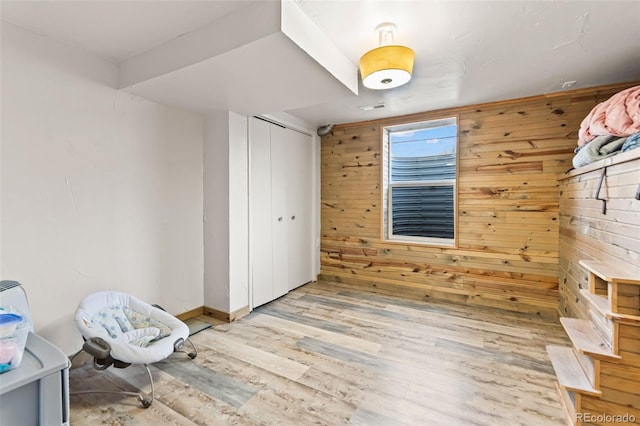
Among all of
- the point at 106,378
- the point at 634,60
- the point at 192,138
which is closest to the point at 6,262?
the point at 106,378

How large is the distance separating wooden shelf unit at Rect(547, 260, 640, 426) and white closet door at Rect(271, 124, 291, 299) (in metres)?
2.70

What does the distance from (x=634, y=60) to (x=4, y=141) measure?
443 cm

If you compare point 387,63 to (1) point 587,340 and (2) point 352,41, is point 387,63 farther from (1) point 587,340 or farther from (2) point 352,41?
(1) point 587,340

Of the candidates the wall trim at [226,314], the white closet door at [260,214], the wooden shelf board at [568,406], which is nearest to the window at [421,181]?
the white closet door at [260,214]

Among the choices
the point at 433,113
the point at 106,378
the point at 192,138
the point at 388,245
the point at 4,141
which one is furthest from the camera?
the point at 388,245

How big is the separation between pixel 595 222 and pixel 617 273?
78 cm

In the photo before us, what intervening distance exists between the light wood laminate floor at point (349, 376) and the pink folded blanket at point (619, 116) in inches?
65.8

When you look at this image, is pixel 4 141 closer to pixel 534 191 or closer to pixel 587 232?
pixel 587 232

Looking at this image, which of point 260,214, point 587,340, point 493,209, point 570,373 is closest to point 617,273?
point 587,340

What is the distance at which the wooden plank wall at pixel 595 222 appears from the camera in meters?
1.54

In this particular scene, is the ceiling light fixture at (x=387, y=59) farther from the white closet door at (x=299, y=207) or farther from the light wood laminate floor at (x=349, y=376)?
the light wood laminate floor at (x=349, y=376)

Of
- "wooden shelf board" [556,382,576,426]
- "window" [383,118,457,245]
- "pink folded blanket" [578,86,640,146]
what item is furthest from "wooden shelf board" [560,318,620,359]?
"window" [383,118,457,245]

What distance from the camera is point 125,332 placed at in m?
2.03

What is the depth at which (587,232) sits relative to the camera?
215 centimetres
